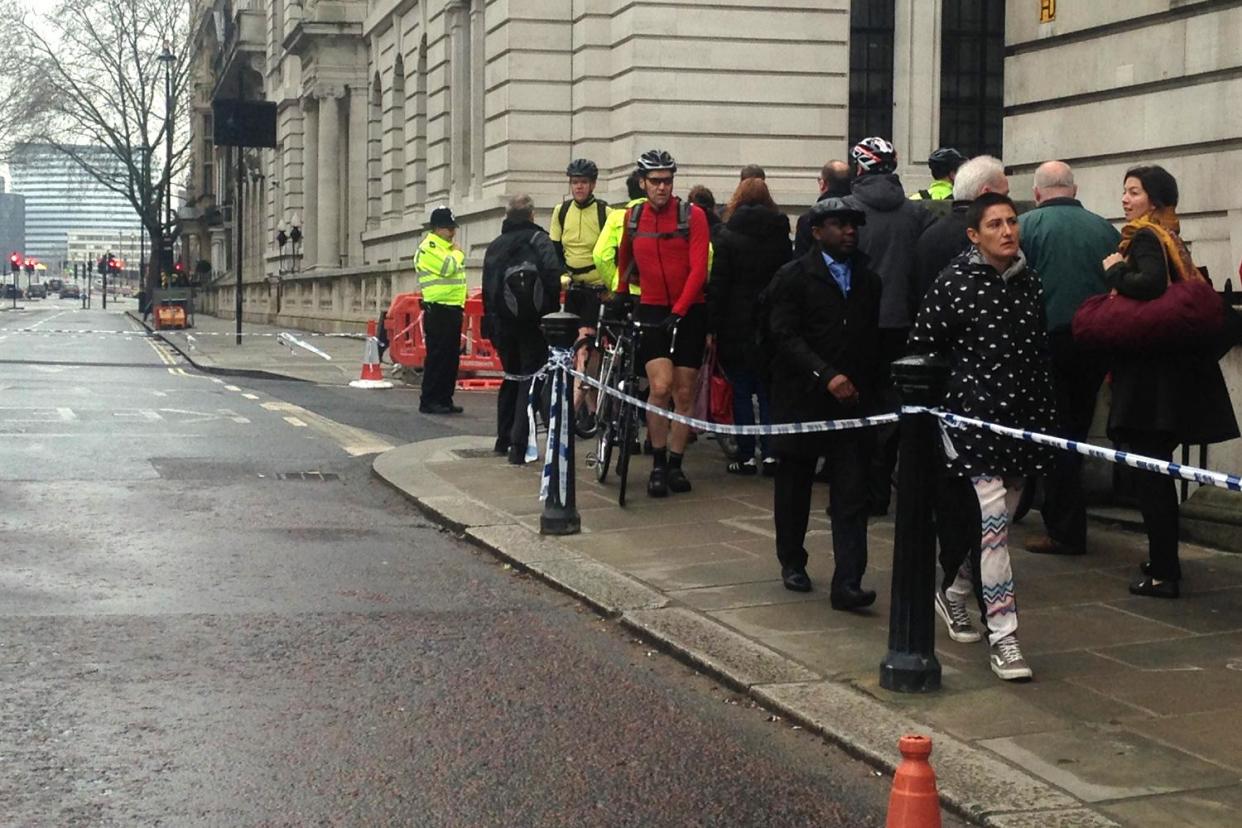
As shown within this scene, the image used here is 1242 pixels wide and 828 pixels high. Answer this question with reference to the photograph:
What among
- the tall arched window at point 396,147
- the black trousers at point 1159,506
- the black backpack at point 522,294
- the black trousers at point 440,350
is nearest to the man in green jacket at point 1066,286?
the black trousers at point 1159,506

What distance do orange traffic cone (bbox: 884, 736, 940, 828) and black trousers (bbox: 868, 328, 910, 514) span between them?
17.5 feet

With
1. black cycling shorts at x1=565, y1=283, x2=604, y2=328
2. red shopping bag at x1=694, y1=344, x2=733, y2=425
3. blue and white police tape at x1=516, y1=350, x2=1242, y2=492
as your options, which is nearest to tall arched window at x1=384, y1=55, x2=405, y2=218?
black cycling shorts at x1=565, y1=283, x2=604, y2=328

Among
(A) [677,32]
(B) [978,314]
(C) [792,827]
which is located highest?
(A) [677,32]

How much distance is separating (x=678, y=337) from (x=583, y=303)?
2.53 meters

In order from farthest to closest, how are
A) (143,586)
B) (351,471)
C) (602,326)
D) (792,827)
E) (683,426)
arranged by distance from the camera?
(351,471)
(602,326)
(683,426)
(143,586)
(792,827)

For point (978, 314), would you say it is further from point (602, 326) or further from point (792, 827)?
point (602, 326)

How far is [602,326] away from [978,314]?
5.70m

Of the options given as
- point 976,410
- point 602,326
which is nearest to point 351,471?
point 602,326

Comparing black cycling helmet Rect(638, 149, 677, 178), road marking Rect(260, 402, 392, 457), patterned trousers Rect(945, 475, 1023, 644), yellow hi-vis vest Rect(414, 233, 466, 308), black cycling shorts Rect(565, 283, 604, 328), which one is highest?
black cycling helmet Rect(638, 149, 677, 178)

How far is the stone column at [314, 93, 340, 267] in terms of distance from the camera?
53.1 m

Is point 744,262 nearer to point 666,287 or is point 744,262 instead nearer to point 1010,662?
point 666,287

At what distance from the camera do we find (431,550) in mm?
9328

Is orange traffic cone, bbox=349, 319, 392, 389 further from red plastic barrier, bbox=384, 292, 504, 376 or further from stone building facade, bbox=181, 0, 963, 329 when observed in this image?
stone building facade, bbox=181, 0, 963, 329

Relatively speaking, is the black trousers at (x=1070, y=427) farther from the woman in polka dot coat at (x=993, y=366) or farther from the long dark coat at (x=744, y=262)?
the long dark coat at (x=744, y=262)
